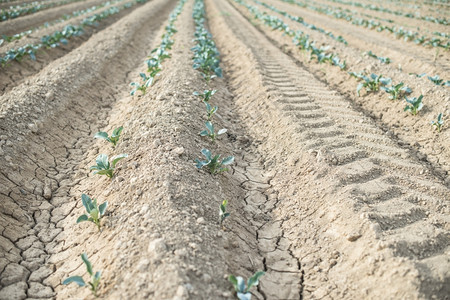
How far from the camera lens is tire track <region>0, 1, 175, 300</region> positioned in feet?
8.88

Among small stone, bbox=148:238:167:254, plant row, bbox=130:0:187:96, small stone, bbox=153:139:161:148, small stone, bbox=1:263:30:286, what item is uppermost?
plant row, bbox=130:0:187:96

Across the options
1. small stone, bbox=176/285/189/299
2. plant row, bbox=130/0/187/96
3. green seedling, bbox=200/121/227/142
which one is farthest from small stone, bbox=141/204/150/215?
plant row, bbox=130/0/187/96

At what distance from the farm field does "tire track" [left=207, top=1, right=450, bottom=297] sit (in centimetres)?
2

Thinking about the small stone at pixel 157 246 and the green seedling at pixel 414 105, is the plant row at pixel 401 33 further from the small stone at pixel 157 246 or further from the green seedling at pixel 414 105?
the small stone at pixel 157 246

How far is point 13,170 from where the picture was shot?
3658mm

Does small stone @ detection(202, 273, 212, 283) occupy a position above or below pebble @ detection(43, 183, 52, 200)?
above

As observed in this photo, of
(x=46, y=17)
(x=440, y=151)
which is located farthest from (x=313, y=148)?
(x=46, y=17)

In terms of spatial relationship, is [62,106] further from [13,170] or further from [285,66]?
[285,66]

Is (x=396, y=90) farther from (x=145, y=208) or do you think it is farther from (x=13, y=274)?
(x=13, y=274)

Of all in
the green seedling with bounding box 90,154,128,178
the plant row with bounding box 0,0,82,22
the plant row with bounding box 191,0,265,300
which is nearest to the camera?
the plant row with bounding box 191,0,265,300

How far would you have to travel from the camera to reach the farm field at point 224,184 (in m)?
2.40

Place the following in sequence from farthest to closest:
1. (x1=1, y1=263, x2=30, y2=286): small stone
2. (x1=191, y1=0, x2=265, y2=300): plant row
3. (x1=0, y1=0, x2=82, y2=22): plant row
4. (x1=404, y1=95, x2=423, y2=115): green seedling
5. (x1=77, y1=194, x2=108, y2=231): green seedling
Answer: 1. (x1=0, y1=0, x2=82, y2=22): plant row
2. (x1=404, y1=95, x2=423, y2=115): green seedling
3. (x1=77, y1=194, x2=108, y2=231): green seedling
4. (x1=1, y1=263, x2=30, y2=286): small stone
5. (x1=191, y1=0, x2=265, y2=300): plant row

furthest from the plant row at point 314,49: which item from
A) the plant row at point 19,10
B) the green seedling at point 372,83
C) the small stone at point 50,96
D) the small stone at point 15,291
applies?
the plant row at point 19,10

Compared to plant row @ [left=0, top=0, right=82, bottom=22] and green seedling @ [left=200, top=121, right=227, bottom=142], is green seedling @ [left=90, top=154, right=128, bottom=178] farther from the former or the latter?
plant row @ [left=0, top=0, right=82, bottom=22]
